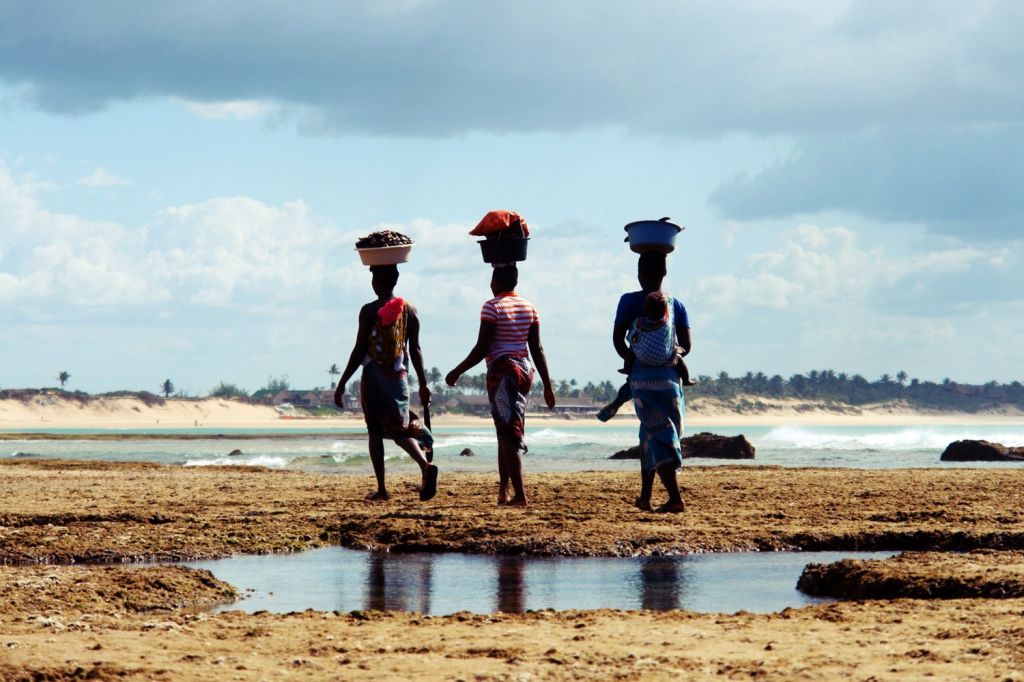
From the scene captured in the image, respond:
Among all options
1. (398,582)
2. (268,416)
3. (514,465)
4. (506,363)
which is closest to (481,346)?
(506,363)

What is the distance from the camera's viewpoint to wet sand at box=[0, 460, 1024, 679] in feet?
16.4

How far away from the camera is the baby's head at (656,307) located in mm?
10391

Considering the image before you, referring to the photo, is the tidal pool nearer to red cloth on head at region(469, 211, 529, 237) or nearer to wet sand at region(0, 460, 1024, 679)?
wet sand at region(0, 460, 1024, 679)

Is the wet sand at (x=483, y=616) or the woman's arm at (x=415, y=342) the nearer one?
the wet sand at (x=483, y=616)

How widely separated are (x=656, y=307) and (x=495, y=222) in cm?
157

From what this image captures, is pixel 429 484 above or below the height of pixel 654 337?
below

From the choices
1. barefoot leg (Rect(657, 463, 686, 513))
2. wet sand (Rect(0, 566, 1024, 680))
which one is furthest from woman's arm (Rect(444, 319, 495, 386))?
wet sand (Rect(0, 566, 1024, 680))

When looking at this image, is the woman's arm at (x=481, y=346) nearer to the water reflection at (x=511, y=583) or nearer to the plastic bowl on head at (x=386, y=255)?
the plastic bowl on head at (x=386, y=255)

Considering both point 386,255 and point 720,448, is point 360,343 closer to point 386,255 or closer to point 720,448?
point 386,255

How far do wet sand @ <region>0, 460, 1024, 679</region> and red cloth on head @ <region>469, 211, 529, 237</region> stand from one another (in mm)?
2257

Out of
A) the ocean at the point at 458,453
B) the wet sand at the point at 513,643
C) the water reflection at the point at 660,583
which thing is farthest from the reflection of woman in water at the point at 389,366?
the ocean at the point at 458,453

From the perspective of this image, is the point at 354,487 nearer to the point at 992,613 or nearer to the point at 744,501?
the point at 744,501

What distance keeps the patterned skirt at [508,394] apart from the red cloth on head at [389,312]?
1.07 m

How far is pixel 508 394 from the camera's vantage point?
1095cm
